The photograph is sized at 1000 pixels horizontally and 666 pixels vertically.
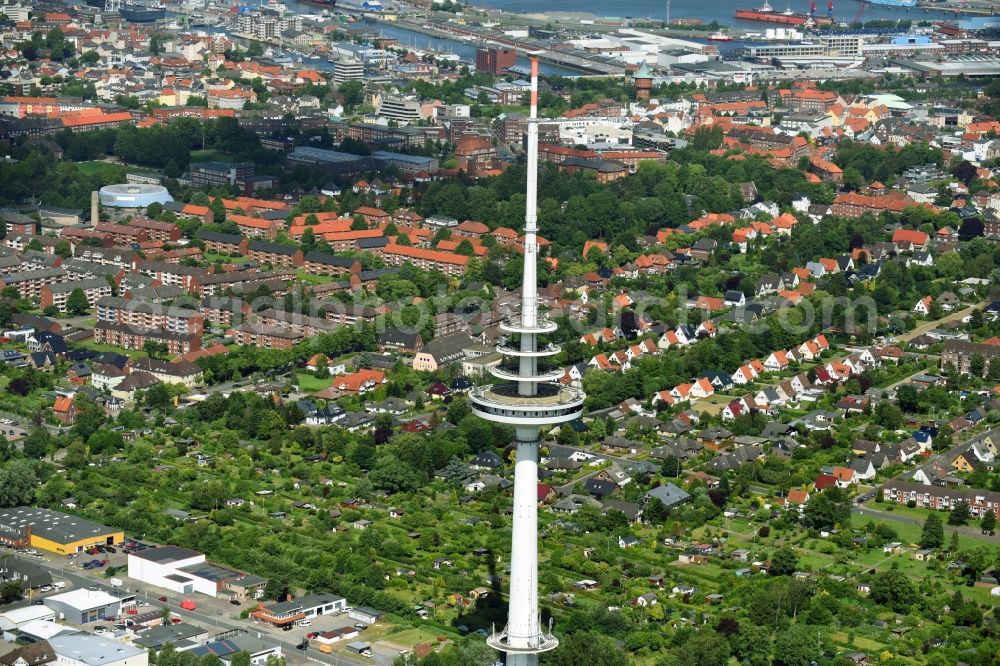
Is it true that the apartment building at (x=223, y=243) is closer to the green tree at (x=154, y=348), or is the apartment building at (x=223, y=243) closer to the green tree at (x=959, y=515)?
the green tree at (x=154, y=348)

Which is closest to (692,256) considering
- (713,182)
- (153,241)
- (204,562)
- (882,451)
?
(713,182)

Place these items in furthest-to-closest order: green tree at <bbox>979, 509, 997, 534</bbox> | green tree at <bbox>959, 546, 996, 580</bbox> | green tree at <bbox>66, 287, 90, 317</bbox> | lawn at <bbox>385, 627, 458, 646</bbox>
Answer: green tree at <bbox>66, 287, 90, 317</bbox> → green tree at <bbox>979, 509, 997, 534</bbox> → green tree at <bbox>959, 546, 996, 580</bbox> → lawn at <bbox>385, 627, 458, 646</bbox>

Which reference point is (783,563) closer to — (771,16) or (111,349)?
(111,349)

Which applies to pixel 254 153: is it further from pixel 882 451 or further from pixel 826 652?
pixel 826 652

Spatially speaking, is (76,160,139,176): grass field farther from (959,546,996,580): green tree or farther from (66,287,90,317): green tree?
(959,546,996,580): green tree

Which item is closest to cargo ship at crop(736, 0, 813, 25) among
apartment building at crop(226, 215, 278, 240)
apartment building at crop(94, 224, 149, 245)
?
apartment building at crop(226, 215, 278, 240)

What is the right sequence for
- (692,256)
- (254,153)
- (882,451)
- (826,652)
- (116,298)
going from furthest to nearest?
(254,153), (692,256), (116,298), (882,451), (826,652)

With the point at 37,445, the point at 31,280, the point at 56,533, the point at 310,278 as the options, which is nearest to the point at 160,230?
the point at 310,278
